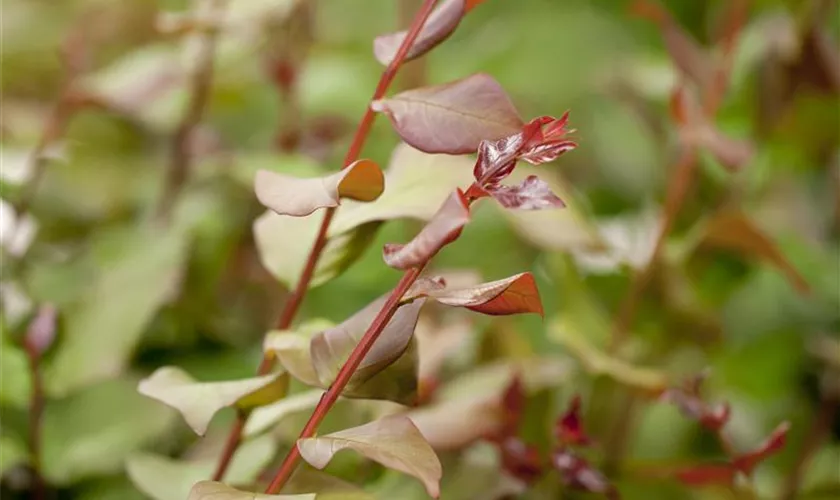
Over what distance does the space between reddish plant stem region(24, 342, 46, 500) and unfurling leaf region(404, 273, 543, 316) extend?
232 millimetres

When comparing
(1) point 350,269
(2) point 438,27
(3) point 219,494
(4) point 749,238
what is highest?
(2) point 438,27

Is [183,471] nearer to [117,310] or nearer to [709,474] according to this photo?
[117,310]

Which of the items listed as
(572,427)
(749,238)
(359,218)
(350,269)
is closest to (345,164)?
(359,218)

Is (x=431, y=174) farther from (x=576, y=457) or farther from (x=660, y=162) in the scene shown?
(x=660, y=162)

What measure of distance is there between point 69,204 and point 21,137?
3.7 inches

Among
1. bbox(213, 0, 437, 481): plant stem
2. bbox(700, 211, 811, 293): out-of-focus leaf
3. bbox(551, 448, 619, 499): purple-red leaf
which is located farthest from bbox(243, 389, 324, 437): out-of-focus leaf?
bbox(700, 211, 811, 293): out-of-focus leaf

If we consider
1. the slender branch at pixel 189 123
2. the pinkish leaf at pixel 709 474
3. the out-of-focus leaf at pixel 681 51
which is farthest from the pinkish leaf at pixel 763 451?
the slender branch at pixel 189 123

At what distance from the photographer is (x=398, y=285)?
0.31 m

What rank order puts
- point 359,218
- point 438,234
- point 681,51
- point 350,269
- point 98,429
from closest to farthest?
point 438,234 → point 359,218 → point 98,429 → point 681,51 → point 350,269

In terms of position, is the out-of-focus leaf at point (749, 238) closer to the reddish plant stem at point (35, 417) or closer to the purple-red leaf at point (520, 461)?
the purple-red leaf at point (520, 461)

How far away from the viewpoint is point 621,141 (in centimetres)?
100

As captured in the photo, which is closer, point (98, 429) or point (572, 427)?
point (572, 427)

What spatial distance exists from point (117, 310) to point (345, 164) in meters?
0.23

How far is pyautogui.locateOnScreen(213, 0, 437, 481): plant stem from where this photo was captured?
0.35 m
